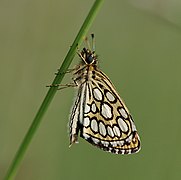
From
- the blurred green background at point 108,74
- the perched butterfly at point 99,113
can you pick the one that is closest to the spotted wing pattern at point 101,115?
the perched butterfly at point 99,113

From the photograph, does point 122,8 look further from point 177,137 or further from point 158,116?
point 177,137

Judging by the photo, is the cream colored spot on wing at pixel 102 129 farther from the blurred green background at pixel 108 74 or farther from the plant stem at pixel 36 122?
the plant stem at pixel 36 122

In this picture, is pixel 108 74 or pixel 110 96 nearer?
pixel 110 96

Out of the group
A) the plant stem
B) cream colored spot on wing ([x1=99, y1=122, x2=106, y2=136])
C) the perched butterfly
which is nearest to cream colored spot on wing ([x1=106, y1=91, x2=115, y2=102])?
the perched butterfly

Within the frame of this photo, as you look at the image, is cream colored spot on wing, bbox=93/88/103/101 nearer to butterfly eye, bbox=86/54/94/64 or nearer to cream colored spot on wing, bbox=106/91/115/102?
cream colored spot on wing, bbox=106/91/115/102

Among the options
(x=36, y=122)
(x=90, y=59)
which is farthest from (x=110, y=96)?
(x=36, y=122)

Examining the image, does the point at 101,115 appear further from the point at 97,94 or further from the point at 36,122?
the point at 36,122
